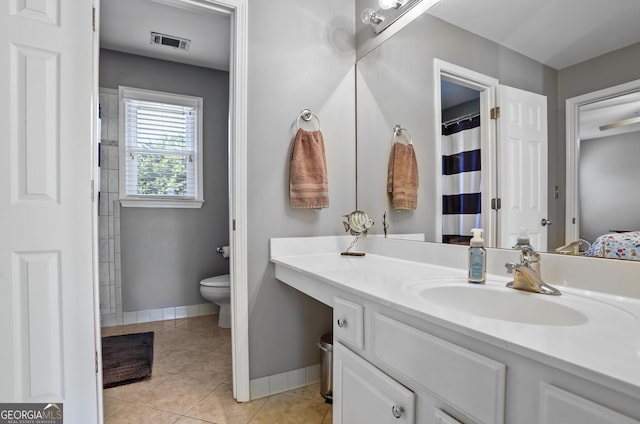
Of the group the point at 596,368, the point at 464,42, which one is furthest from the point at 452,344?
the point at 464,42

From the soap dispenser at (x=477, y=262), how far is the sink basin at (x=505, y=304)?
0.04 metres

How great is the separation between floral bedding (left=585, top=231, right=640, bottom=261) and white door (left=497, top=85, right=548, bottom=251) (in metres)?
0.13

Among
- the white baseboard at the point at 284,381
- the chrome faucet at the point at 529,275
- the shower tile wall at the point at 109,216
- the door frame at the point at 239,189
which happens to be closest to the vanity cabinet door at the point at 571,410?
the chrome faucet at the point at 529,275

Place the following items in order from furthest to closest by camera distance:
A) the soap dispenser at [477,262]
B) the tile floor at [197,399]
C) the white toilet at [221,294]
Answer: the white toilet at [221,294], the tile floor at [197,399], the soap dispenser at [477,262]

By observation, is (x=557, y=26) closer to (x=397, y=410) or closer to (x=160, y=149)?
(x=397, y=410)

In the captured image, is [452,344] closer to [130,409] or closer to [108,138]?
[130,409]

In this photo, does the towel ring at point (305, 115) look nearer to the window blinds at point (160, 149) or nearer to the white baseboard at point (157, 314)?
the window blinds at point (160, 149)

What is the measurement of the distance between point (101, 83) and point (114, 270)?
5.22 ft

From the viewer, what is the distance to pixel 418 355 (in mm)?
772

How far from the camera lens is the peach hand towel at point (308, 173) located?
1.75m

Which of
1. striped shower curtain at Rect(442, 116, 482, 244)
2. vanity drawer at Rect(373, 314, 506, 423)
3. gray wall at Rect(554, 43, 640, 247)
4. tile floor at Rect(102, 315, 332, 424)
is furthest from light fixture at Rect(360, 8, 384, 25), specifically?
tile floor at Rect(102, 315, 332, 424)

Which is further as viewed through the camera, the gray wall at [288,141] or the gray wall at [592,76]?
the gray wall at [288,141]

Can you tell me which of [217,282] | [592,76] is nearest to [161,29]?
[217,282]

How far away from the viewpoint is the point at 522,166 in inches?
45.3
